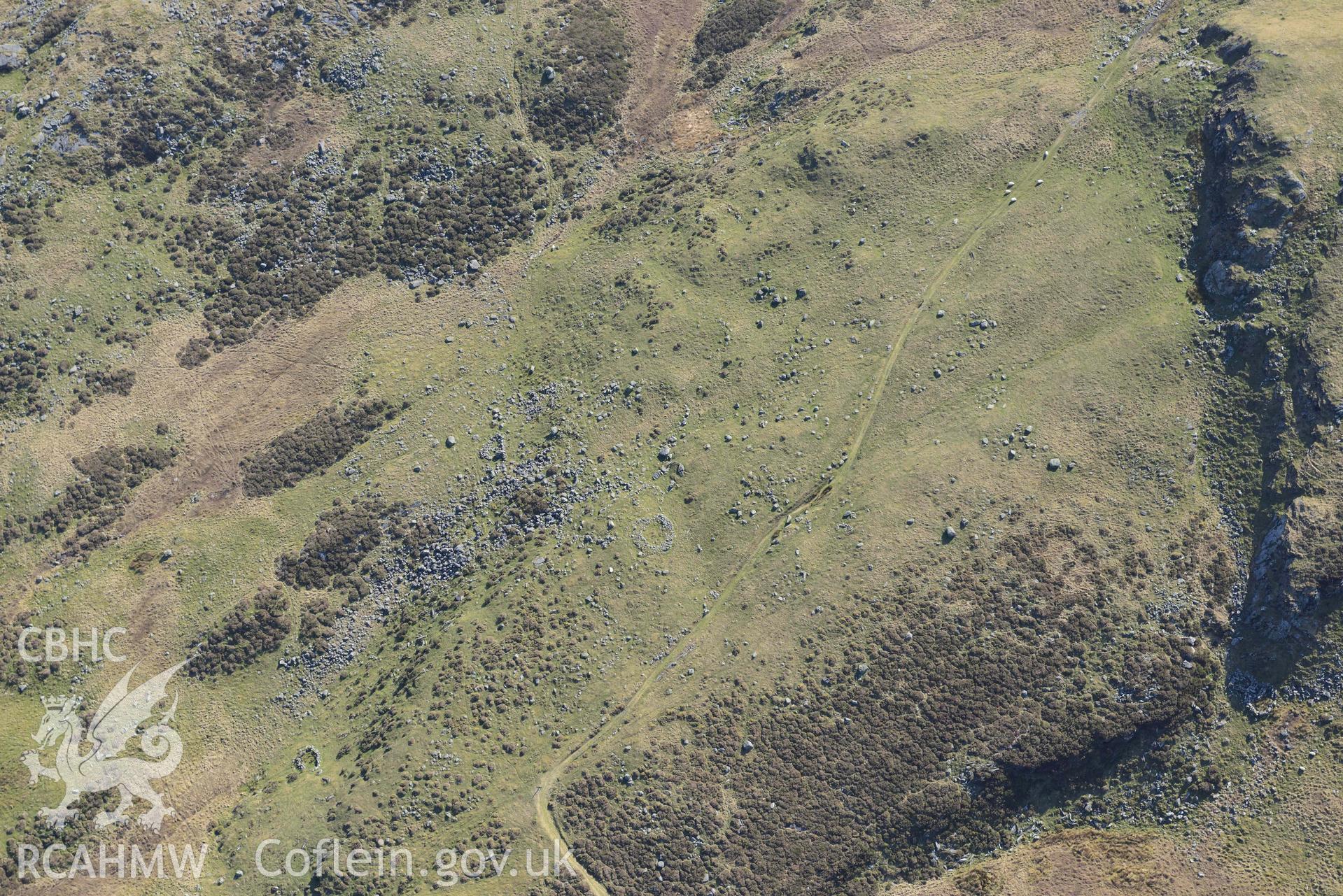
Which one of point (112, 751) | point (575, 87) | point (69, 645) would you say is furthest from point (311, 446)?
point (575, 87)

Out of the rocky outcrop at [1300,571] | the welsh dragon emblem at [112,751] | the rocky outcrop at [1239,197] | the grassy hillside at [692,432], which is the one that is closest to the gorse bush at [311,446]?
the grassy hillside at [692,432]

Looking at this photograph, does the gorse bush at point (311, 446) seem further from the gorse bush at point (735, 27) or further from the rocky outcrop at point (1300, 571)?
the rocky outcrop at point (1300, 571)

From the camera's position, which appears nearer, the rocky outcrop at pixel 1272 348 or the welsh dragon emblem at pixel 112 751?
the rocky outcrop at pixel 1272 348

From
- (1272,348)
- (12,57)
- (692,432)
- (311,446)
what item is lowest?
(1272,348)

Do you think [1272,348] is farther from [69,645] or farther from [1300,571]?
[69,645]

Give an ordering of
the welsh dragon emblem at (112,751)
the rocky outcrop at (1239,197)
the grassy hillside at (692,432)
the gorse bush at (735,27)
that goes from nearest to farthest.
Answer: the grassy hillside at (692,432), the rocky outcrop at (1239,197), the welsh dragon emblem at (112,751), the gorse bush at (735,27)

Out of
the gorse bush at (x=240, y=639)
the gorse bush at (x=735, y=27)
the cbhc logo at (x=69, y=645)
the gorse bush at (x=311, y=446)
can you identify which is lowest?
the gorse bush at (x=240, y=639)

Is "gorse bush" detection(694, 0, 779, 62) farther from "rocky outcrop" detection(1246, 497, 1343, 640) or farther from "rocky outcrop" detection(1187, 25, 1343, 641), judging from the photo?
"rocky outcrop" detection(1246, 497, 1343, 640)

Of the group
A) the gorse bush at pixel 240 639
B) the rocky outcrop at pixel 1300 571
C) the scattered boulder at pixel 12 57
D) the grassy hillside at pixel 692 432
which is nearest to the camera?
the rocky outcrop at pixel 1300 571
